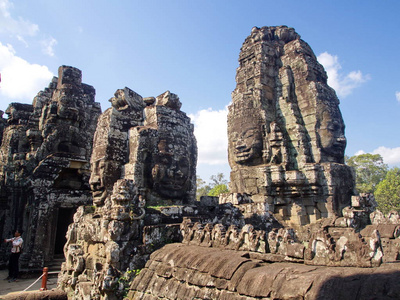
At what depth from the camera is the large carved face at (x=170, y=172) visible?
6359 mm

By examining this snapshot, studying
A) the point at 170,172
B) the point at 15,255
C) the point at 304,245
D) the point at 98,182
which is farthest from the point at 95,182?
the point at 304,245

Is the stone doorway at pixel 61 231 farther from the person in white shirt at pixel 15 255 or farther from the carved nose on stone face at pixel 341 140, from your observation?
the carved nose on stone face at pixel 341 140

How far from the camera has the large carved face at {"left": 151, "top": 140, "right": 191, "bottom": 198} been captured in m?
6.36

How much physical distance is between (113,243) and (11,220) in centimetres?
1075

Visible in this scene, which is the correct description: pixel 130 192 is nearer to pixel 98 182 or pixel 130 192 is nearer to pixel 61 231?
pixel 98 182

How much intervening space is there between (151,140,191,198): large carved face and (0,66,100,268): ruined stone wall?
6200 mm

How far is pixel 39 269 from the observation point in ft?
32.4

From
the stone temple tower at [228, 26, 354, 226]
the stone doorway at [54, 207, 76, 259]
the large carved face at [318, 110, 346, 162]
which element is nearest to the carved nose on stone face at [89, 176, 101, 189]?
the stone temple tower at [228, 26, 354, 226]

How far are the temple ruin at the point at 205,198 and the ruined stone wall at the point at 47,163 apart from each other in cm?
5

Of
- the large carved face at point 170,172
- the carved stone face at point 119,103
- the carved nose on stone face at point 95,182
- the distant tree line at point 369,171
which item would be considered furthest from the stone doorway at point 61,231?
the distant tree line at point 369,171

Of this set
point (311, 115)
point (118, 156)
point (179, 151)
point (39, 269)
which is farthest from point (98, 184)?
point (311, 115)

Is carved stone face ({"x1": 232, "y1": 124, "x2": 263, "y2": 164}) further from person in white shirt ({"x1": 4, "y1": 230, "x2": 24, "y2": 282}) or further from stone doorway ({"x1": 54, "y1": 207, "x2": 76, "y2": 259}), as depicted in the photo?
person in white shirt ({"x1": 4, "y1": 230, "x2": 24, "y2": 282})

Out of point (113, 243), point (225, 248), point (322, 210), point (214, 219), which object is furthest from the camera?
point (322, 210)

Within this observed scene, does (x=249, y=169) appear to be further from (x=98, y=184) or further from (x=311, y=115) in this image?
(x=98, y=184)
